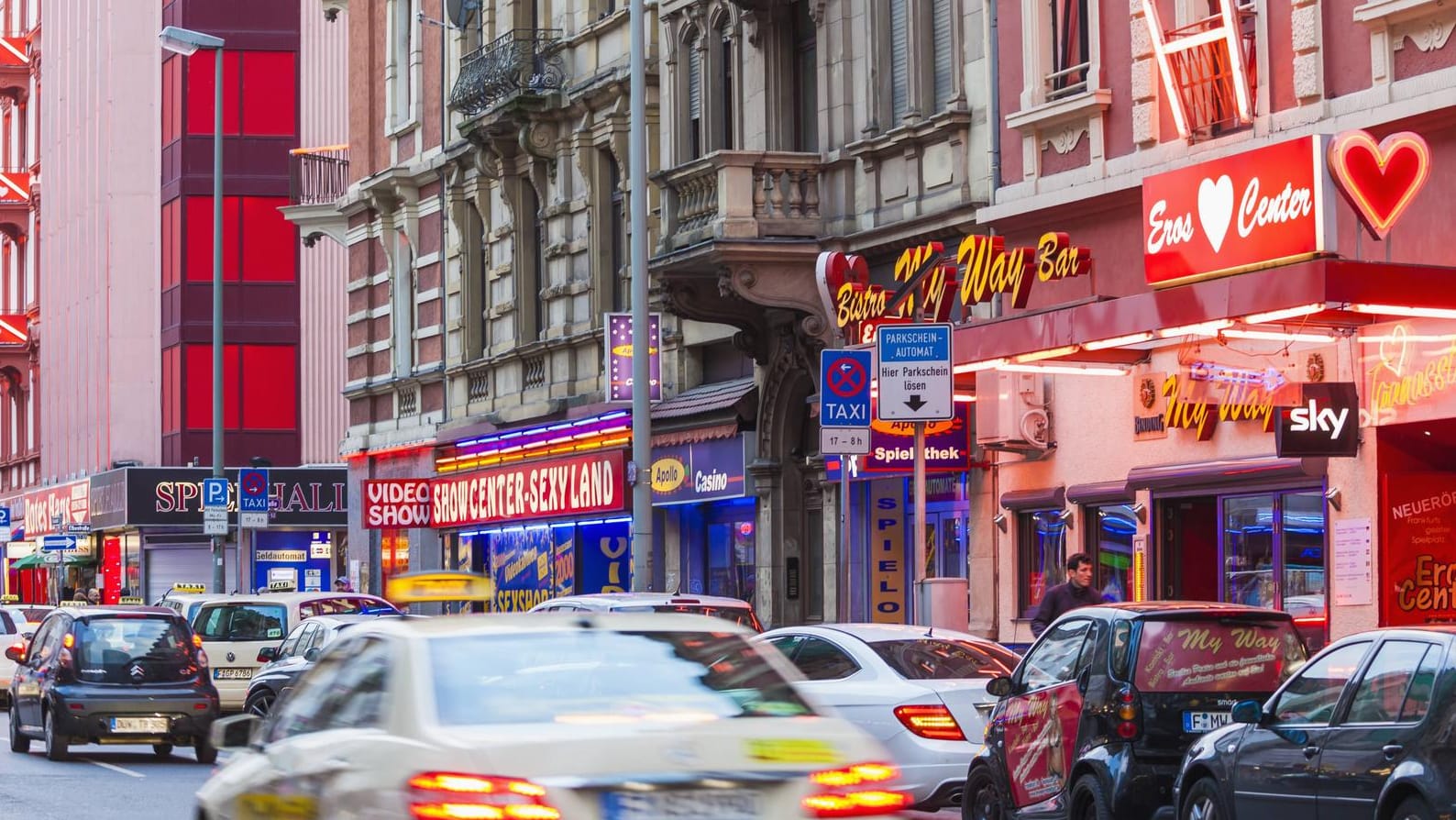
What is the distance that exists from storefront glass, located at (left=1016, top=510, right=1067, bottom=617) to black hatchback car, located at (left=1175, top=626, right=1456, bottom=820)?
1195 cm

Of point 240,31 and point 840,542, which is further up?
point 240,31

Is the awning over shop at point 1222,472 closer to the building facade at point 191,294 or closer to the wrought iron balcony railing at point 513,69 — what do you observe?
the wrought iron balcony railing at point 513,69

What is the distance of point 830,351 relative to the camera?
20891 mm

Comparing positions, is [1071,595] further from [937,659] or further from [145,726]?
[145,726]

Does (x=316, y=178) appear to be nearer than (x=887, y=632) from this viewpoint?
No

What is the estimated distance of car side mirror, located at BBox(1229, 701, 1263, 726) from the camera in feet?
41.5

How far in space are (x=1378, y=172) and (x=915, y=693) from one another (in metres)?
5.28

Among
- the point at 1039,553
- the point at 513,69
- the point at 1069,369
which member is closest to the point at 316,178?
the point at 513,69

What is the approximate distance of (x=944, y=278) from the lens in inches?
957

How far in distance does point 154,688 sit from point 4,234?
2323 inches

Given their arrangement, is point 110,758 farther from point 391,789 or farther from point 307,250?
point 307,250

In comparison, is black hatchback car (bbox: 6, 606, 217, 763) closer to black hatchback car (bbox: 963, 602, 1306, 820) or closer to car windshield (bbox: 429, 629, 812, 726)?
black hatchback car (bbox: 963, 602, 1306, 820)

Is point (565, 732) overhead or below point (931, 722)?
overhead

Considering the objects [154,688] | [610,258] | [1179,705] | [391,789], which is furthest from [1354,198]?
[610,258]
